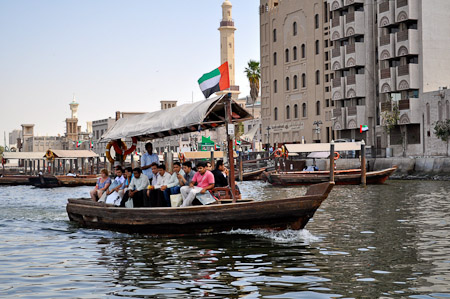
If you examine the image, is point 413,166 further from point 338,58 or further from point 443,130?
point 338,58

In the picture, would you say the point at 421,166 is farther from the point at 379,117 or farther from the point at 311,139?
the point at 311,139

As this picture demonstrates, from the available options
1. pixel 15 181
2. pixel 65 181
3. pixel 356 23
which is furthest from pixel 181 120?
pixel 356 23

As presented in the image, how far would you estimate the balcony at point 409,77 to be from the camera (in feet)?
202

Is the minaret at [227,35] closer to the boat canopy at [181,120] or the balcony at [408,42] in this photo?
the balcony at [408,42]

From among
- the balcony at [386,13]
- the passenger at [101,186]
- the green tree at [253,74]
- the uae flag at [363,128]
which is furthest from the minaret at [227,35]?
the passenger at [101,186]

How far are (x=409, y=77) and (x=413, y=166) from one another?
10.0m

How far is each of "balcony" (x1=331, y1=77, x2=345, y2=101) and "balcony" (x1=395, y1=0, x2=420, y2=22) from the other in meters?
10.6

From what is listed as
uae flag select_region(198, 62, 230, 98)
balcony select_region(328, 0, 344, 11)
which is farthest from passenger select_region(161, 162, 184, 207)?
balcony select_region(328, 0, 344, 11)

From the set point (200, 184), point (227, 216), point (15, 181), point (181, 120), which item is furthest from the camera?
point (15, 181)

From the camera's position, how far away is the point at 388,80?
6406 centimetres

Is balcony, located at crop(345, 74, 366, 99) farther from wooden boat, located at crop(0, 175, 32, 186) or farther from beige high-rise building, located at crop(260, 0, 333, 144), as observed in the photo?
wooden boat, located at crop(0, 175, 32, 186)

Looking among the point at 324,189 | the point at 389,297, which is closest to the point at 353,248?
the point at 324,189

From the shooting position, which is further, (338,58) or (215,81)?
(338,58)

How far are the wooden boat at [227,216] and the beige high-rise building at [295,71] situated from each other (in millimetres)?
57301
